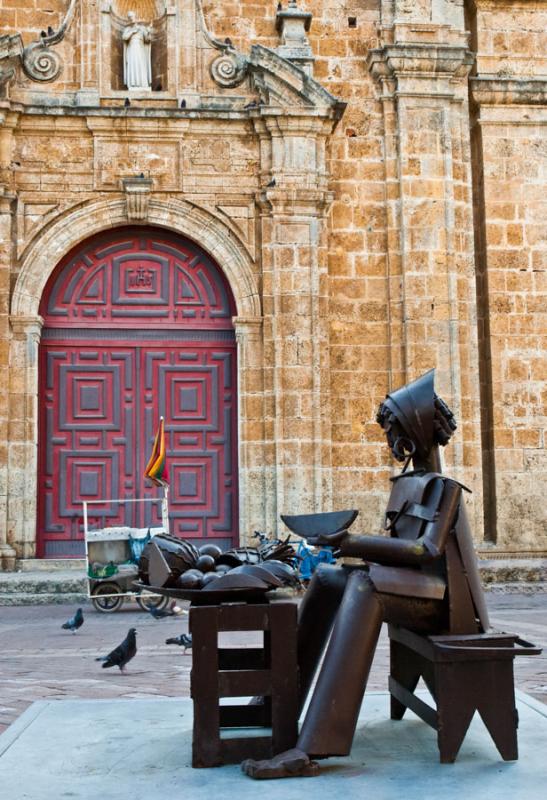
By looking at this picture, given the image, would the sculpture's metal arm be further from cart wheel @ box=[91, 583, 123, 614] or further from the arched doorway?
the arched doorway

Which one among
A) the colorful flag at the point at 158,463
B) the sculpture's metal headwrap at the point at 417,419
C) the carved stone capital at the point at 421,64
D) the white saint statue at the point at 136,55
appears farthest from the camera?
the carved stone capital at the point at 421,64

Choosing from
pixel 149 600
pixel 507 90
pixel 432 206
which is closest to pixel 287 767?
pixel 149 600

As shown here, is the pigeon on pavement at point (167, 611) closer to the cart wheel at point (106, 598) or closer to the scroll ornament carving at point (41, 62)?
the cart wheel at point (106, 598)

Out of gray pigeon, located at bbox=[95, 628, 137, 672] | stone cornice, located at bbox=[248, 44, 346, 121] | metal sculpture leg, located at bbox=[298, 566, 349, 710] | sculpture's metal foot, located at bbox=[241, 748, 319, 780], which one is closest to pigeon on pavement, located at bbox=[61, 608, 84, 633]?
gray pigeon, located at bbox=[95, 628, 137, 672]

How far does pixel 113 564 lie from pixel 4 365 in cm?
290

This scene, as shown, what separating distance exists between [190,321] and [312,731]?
9160 mm

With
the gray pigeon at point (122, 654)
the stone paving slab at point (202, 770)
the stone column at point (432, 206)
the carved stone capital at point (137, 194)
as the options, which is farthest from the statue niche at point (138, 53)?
the stone paving slab at point (202, 770)

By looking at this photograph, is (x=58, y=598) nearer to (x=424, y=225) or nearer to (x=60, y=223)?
(x=60, y=223)

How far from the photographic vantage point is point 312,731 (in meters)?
3.71

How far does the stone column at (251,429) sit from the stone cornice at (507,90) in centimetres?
431

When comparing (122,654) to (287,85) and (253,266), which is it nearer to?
(253,266)

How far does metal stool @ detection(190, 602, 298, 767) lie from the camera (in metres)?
3.88

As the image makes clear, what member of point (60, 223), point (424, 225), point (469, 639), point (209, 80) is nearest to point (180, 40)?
point (209, 80)

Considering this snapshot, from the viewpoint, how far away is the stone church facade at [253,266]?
474 inches
